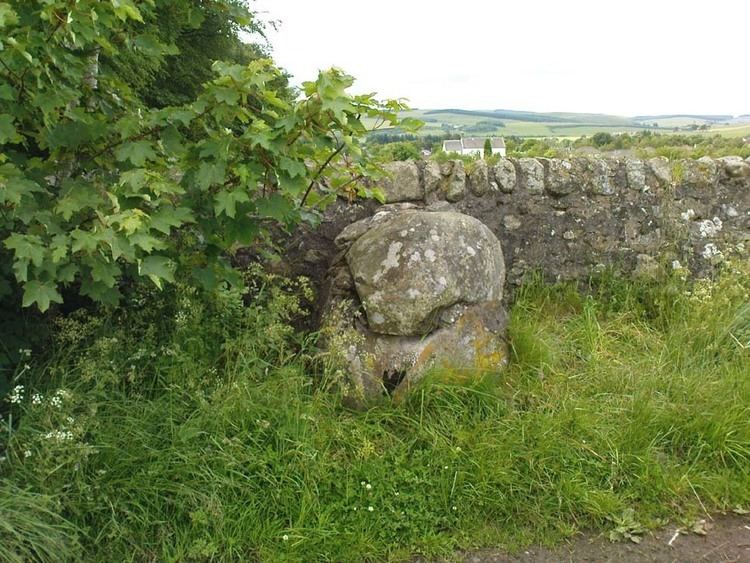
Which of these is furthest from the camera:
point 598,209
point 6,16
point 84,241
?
point 598,209

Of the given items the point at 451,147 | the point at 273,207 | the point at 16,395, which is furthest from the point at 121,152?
the point at 451,147

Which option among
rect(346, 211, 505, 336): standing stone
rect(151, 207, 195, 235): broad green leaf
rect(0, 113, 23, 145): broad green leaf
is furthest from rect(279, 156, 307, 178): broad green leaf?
rect(0, 113, 23, 145): broad green leaf

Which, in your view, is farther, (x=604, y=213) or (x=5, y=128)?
(x=604, y=213)

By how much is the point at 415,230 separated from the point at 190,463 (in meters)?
1.92

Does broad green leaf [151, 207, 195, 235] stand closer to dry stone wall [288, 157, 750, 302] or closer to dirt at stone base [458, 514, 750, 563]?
dirt at stone base [458, 514, 750, 563]

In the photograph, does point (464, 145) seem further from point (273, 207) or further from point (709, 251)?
point (273, 207)

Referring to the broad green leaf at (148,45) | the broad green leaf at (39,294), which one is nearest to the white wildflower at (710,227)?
the broad green leaf at (148,45)

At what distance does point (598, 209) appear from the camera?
489 cm

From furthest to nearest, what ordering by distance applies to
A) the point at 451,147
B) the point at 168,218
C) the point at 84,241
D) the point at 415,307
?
1. the point at 451,147
2. the point at 415,307
3. the point at 168,218
4. the point at 84,241

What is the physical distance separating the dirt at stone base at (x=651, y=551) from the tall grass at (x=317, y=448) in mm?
78

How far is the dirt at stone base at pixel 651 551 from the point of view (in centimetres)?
268

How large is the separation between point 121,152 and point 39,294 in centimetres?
77

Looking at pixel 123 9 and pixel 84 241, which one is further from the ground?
pixel 123 9

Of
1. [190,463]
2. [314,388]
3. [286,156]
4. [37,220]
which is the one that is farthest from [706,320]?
[37,220]
